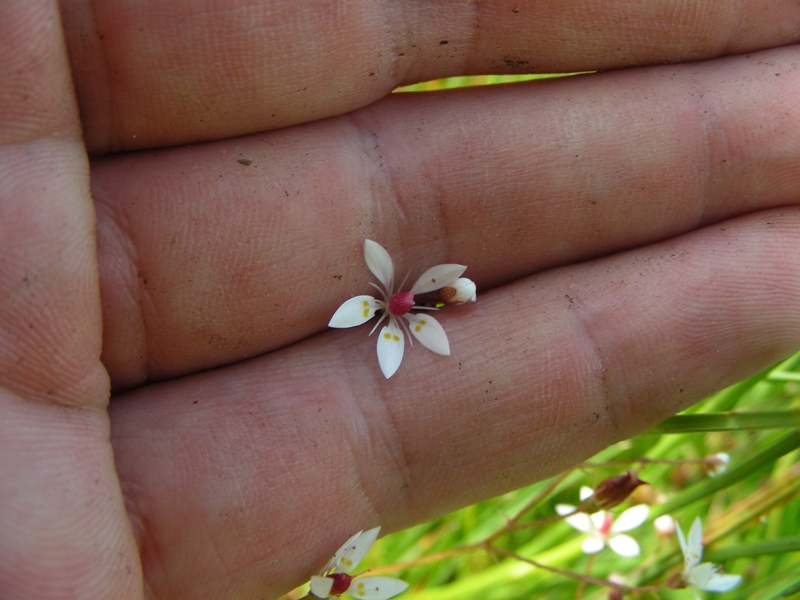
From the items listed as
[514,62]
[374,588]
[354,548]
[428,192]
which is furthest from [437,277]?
[374,588]

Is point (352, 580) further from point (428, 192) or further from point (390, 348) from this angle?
point (428, 192)

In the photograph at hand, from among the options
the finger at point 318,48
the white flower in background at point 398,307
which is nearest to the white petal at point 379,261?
the white flower in background at point 398,307

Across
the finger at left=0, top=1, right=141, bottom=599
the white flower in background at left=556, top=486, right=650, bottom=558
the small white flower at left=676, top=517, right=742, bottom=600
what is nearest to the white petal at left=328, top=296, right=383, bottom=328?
the finger at left=0, top=1, right=141, bottom=599

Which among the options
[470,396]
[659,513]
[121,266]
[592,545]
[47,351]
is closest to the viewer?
[47,351]

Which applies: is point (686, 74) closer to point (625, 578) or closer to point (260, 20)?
point (260, 20)

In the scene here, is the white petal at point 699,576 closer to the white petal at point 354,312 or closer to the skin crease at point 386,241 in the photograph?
the skin crease at point 386,241

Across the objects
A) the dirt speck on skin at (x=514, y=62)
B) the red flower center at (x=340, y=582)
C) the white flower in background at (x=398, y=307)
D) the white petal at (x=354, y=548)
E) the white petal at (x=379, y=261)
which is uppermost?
the dirt speck on skin at (x=514, y=62)

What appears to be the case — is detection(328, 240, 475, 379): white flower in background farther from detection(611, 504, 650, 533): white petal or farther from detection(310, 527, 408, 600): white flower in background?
detection(611, 504, 650, 533): white petal
